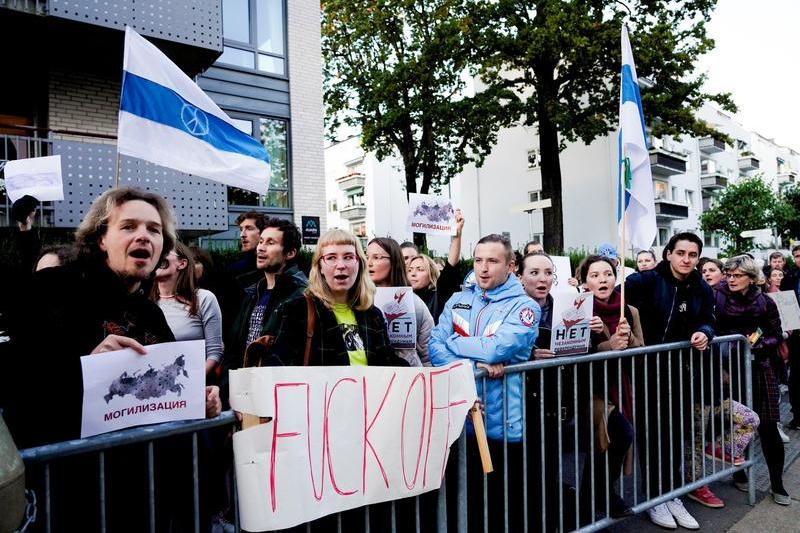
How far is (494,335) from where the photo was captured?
2930mm

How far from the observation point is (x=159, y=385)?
184 cm

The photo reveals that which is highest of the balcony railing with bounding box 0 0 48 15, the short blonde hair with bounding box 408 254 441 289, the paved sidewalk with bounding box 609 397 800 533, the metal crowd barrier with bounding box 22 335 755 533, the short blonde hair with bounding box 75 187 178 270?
the balcony railing with bounding box 0 0 48 15

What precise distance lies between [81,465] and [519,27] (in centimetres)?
2031

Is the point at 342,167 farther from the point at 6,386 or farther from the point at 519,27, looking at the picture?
the point at 6,386

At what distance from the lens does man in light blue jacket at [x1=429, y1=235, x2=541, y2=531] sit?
287 centimetres

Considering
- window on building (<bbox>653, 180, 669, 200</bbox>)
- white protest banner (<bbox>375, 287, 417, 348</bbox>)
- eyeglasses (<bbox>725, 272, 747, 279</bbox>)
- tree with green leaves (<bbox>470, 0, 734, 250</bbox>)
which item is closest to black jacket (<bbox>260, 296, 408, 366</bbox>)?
white protest banner (<bbox>375, 287, 417, 348</bbox>)

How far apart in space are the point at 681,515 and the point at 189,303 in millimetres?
3679

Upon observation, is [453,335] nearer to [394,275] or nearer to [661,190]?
[394,275]

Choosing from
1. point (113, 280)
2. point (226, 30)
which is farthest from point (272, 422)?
point (226, 30)

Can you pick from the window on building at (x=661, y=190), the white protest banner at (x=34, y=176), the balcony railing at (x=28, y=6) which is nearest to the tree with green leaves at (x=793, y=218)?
the window on building at (x=661, y=190)

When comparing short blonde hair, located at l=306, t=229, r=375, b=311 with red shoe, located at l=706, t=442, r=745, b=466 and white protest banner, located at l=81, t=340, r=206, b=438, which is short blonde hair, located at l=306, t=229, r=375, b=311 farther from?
red shoe, located at l=706, t=442, r=745, b=466

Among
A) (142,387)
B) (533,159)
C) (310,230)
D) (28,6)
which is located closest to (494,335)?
(142,387)

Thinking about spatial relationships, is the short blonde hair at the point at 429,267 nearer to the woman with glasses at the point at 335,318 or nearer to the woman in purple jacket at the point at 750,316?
the woman with glasses at the point at 335,318

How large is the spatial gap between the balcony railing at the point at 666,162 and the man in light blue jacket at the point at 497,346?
32.9m
